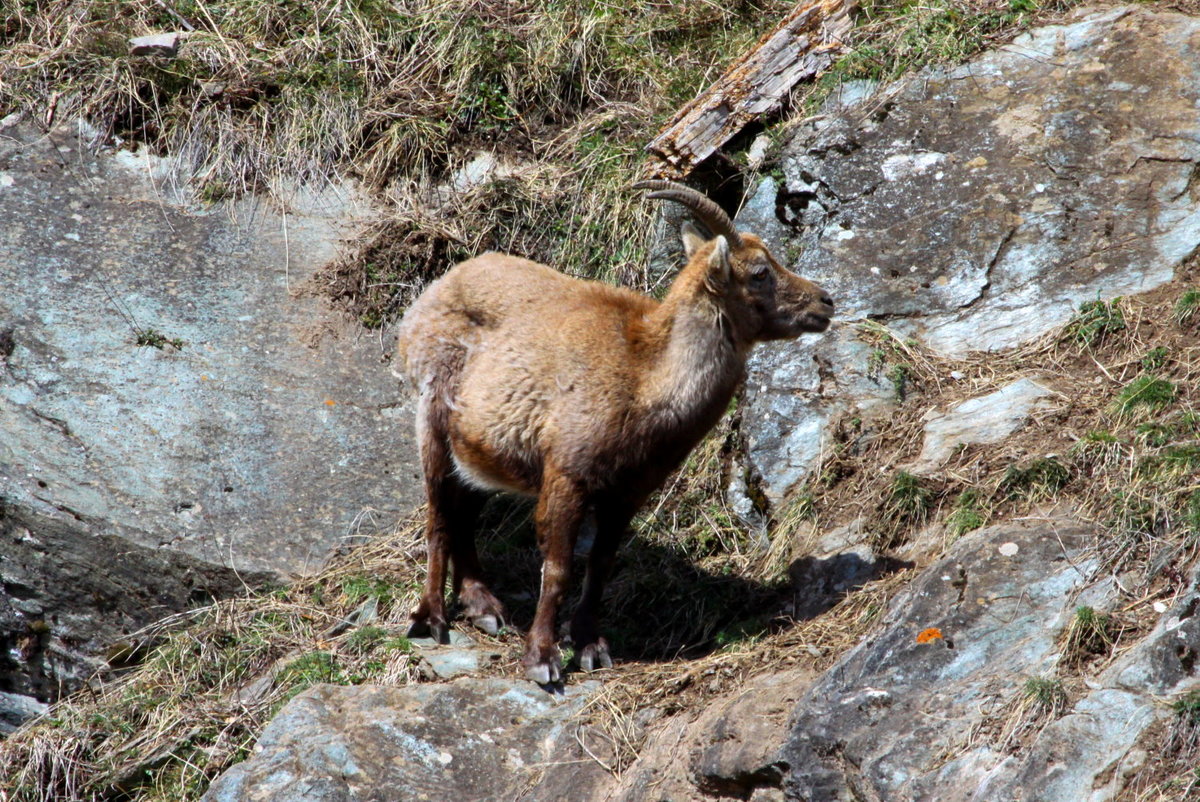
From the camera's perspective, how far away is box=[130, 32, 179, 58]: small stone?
845 centimetres

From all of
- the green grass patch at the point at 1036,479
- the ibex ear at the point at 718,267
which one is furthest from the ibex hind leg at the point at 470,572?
the green grass patch at the point at 1036,479

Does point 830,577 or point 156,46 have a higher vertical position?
point 156,46

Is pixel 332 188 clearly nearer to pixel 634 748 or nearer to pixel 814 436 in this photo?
pixel 814 436

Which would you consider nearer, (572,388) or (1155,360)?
(1155,360)

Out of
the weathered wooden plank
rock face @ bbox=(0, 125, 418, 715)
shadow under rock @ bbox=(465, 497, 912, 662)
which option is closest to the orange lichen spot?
shadow under rock @ bbox=(465, 497, 912, 662)

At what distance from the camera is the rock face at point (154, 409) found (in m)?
6.32

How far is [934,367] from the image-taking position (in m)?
6.31

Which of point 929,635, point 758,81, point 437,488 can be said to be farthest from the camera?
point 758,81

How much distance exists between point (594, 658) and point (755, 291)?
78.6 inches

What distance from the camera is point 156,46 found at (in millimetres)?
8453

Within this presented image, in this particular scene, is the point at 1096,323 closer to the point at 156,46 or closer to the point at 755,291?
the point at 755,291

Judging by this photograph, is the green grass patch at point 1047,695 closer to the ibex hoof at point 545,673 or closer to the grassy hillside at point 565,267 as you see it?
the grassy hillside at point 565,267

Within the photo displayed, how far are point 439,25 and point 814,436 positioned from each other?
14.8ft

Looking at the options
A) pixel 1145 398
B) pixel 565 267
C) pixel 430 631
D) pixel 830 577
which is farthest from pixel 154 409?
pixel 1145 398
